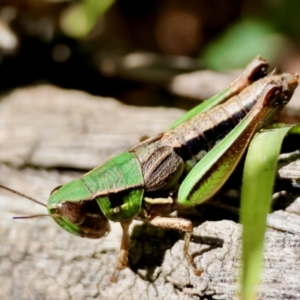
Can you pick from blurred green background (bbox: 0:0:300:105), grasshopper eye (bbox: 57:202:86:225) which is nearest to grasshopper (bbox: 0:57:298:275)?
grasshopper eye (bbox: 57:202:86:225)

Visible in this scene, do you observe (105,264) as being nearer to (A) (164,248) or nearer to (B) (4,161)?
(A) (164,248)

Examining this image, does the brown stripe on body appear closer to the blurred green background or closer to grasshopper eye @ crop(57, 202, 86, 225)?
grasshopper eye @ crop(57, 202, 86, 225)

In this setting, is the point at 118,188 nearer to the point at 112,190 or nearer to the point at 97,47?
the point at 112,190

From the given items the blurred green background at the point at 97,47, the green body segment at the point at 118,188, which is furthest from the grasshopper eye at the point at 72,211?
the blurred green background at the point at 97,47

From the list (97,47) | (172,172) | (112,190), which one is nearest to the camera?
(112,190)

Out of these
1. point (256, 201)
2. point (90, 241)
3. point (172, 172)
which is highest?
point (172, 172)

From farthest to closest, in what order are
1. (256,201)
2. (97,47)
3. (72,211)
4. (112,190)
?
(97,47), (112,190), (72,211), (256,201)

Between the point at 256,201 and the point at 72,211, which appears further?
the point at 72,211

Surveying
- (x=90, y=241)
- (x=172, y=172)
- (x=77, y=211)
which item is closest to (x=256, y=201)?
(x=172, y=172)
